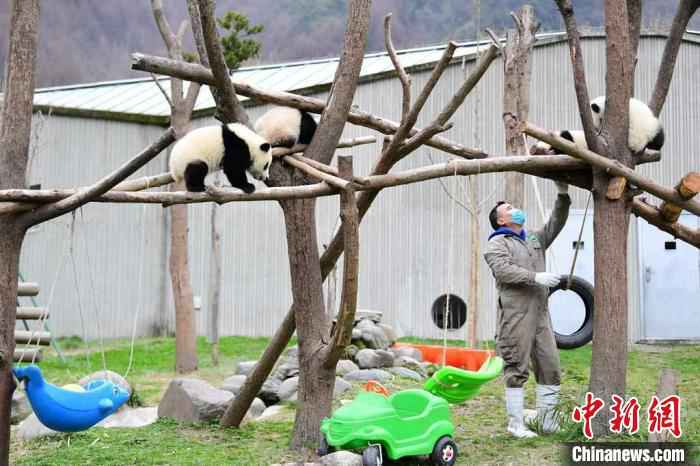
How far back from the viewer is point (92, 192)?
4.69 metres

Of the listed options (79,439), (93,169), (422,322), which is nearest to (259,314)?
(422,322)

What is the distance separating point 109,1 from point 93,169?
21.5 meters

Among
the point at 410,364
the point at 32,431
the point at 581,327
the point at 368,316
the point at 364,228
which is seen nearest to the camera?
the point at 32,431

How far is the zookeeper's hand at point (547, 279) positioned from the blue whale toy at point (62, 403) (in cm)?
281

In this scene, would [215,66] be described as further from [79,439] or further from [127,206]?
[127,206]

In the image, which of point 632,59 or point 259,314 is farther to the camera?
point 259,314

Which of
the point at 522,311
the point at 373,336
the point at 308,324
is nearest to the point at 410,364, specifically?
the point at 373,336

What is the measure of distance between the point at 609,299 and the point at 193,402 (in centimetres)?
319

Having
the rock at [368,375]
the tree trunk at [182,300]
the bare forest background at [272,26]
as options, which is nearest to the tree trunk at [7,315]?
the rock at [368,375]

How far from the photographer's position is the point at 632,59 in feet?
18.5

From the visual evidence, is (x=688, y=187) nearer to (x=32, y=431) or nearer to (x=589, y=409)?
(x=589, y=409)

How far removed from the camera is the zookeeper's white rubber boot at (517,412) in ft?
18.3

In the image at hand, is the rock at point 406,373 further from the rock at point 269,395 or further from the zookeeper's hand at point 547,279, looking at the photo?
the zookeeper's hand at point 547,279

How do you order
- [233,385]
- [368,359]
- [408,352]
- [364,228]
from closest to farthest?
[233,385]
[368,359]
[408,352]
[364,228]
